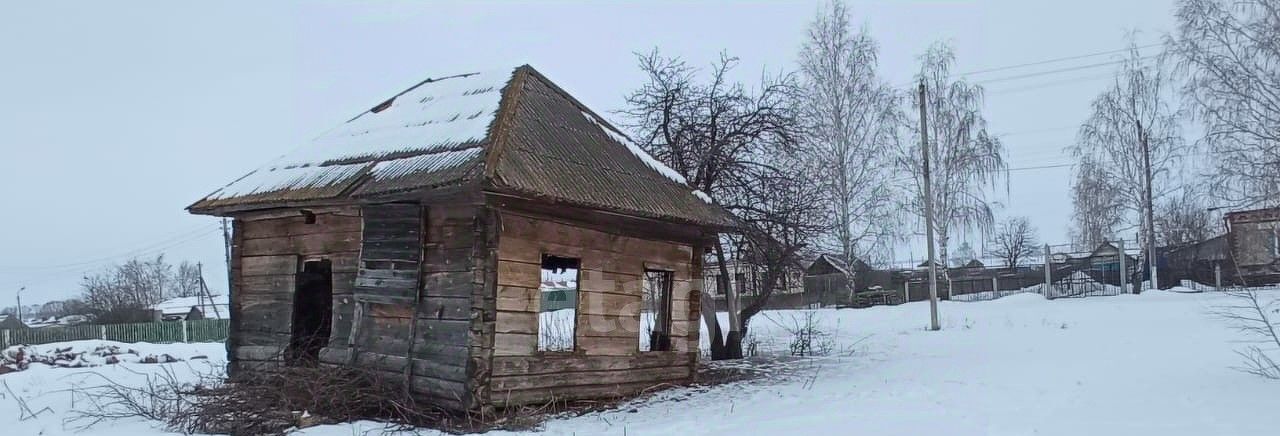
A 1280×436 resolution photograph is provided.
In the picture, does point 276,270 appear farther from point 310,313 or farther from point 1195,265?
point 1195,265

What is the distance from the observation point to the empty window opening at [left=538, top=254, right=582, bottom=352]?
10747 mm

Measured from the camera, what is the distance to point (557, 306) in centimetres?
3916

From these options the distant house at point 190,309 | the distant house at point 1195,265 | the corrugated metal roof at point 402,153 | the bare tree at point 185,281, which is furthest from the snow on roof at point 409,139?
the bare tree at point 185,281

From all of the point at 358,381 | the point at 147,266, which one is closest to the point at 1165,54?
the point at 358,381

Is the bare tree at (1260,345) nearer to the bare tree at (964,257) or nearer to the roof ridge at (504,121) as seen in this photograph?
the roof ridge at (504,121)

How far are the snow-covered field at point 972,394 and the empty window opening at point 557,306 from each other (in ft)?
6.08

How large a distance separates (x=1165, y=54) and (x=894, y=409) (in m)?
15.5

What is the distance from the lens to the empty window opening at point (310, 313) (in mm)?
10117

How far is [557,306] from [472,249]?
102 ft

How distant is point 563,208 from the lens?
9164mm

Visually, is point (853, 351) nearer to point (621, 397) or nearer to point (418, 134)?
point (621, 397)

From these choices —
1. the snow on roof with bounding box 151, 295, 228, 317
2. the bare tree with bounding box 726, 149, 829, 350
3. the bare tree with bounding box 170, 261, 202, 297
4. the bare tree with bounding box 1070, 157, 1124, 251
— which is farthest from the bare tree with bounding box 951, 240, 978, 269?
the bare tree with bounding box 170, 261, 202, 297

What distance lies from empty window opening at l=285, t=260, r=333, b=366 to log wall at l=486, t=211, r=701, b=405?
267 centimetres

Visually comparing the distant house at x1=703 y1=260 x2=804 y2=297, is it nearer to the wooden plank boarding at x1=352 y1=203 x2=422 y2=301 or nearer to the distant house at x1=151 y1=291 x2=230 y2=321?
the wooden plank boarding at x1=352 y1=203 x2=422 y2=301
